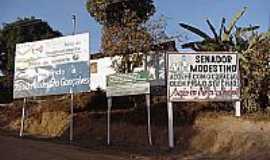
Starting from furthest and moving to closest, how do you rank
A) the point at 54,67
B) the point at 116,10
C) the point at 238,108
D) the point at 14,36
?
1. the point at 14,36
2. the point at 116,10
3. the point at 54,67
4. the point at 238,108

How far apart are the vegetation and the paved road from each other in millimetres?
8569

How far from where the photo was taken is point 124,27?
3144 cm

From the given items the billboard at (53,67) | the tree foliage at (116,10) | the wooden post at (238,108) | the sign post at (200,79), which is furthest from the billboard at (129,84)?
the tree foliage at (116,10)

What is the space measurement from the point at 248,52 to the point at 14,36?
27553mm

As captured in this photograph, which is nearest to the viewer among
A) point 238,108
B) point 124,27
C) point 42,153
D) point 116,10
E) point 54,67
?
point 42,153

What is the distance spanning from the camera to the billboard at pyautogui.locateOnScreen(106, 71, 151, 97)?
23922 millimetres

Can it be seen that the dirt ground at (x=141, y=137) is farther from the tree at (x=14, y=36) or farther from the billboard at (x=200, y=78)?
the tree at (x=14, y=36)

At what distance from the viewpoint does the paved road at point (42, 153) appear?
18.1 meters

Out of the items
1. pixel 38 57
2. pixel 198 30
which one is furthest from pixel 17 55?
pixel 198 30

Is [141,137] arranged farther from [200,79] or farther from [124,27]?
[124,27]

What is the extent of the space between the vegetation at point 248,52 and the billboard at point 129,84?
15.2 feet

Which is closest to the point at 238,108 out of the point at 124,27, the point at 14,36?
the point at 124,27

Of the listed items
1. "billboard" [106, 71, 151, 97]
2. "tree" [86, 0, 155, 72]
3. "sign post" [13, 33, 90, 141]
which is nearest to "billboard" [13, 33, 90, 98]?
"sign post" [13, 33, 90, 141]

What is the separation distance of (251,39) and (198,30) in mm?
2848
